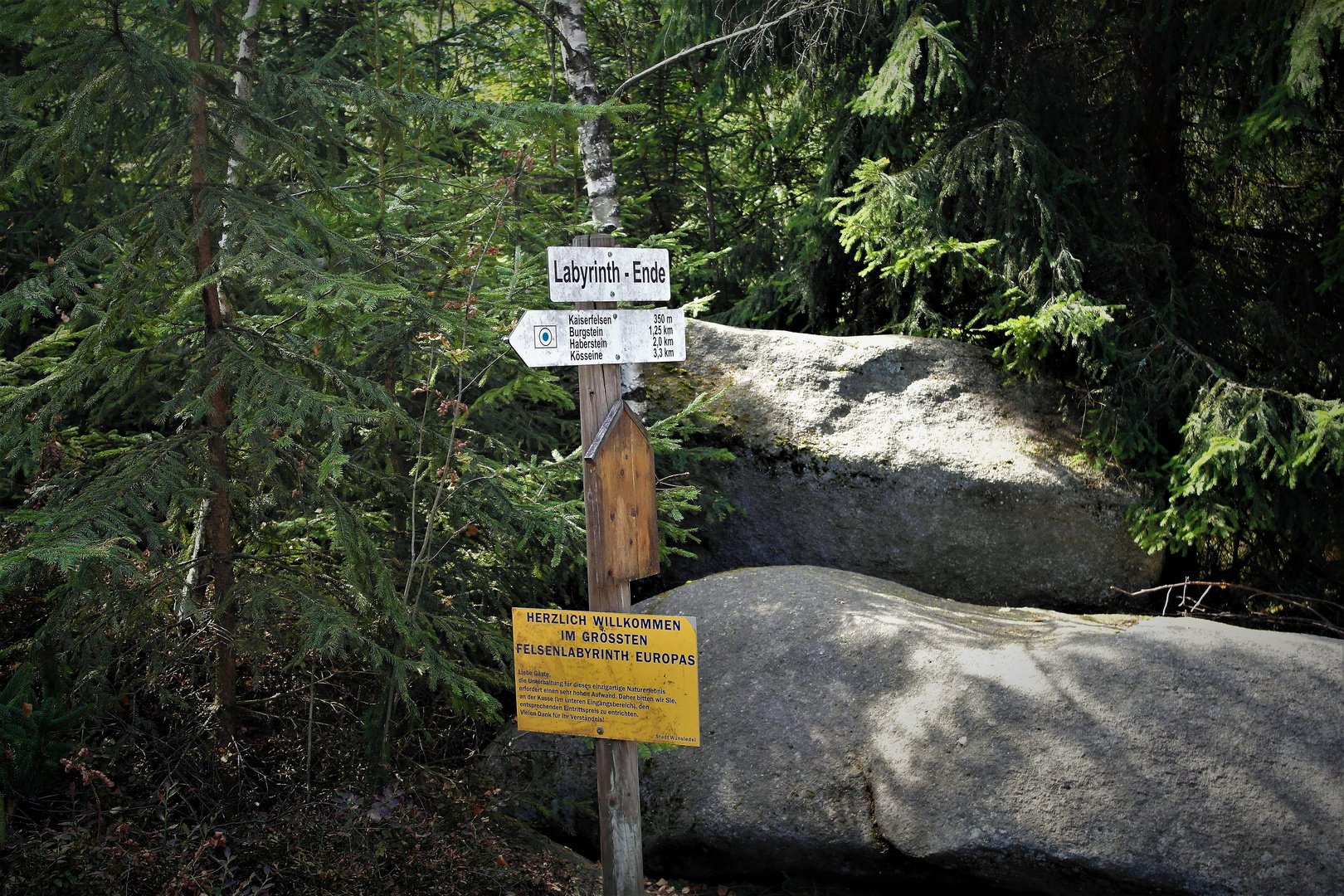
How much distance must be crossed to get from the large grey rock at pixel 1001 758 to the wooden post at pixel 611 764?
940mm

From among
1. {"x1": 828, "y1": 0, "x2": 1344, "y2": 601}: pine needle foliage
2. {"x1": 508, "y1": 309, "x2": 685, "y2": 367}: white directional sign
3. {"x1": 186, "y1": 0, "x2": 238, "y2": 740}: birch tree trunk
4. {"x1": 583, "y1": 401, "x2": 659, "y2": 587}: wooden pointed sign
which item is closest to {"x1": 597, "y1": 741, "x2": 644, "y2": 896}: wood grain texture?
{"x1": 583, "y1": 401, "x2": 659, "y2": 587}: wooden pointed sign

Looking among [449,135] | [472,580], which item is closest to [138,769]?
[472,580]

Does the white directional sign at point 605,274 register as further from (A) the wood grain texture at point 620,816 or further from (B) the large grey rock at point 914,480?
(B) the large grey rock at point 914,480

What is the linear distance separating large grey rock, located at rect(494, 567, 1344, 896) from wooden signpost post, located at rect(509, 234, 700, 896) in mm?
1072

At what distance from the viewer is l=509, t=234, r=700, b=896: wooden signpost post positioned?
137 inches

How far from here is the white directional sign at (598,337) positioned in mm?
3447

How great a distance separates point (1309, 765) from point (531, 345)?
374 cm

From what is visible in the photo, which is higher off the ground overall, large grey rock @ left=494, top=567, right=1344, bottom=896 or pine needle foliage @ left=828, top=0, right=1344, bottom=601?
pine needle foliage @ left=828, top=0, right=1344, bottom=601

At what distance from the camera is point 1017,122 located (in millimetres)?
7281

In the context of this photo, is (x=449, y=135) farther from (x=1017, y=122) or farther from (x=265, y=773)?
(x=1017, y=122)

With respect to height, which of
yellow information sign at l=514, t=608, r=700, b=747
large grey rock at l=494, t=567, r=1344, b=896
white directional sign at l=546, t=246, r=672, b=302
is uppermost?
white directional sign at l=546, t=246, r=672, b=302

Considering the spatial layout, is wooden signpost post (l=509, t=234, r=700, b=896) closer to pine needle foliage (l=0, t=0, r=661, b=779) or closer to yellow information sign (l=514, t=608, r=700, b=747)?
yellow information sign (l=514, t=608, r=700, b=747)

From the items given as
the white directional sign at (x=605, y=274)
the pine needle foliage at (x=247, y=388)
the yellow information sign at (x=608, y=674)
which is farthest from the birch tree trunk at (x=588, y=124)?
the yellow information sign at (x=608, y=674)

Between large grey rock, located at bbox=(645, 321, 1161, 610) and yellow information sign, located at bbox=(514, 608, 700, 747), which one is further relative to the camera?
large grey rock, located at bbox=(645, 321, 1161, 610)
